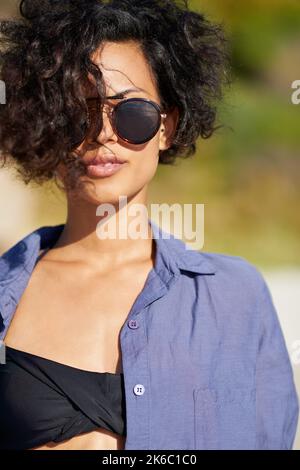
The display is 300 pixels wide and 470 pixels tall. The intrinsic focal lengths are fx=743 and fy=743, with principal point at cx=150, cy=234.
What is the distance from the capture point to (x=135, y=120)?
2201mm

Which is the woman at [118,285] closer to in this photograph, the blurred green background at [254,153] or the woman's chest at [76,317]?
the woman's chest at [76,317]

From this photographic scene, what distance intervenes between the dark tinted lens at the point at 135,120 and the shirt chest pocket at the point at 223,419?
2.51 feet

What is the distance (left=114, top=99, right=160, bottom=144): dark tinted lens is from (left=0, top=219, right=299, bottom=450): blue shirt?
1.29 feet

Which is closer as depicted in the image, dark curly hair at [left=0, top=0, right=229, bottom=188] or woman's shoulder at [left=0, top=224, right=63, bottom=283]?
dark curly hair at [left=0, top=0, right=229, bottom=188]

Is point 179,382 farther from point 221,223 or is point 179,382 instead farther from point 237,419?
point 221,223

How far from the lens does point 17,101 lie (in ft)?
7.61

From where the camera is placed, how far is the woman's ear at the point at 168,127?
2.47m

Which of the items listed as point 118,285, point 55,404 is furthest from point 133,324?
point 55,404

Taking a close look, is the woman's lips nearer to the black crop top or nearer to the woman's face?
the woman's face

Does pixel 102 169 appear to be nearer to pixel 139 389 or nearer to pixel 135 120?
pixel 135 120

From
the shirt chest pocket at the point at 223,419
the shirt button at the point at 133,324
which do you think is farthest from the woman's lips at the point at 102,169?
the shirt chest pocket at the point at 223,419

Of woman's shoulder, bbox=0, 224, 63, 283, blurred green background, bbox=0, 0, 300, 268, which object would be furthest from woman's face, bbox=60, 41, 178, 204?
blurred green background, bbox=0, 0, 300, 268

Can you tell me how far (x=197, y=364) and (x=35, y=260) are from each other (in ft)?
2.09

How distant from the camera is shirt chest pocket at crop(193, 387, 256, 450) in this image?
2105 mm
